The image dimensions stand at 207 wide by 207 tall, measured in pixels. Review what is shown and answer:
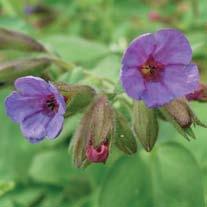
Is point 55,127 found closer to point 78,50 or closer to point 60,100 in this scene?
point 60,100

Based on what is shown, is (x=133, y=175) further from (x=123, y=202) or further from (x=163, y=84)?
(x=163, y=84)

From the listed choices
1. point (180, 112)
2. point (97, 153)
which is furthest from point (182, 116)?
point (97, 153)

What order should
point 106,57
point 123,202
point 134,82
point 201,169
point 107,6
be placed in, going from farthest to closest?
point 107,6 < point 106,57 < point 201,169 < point 123,202 < point 134,82

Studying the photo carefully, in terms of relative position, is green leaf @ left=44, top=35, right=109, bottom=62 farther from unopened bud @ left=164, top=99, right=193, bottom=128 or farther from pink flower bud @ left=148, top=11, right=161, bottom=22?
unopened bud @ left=164, top=99, right=193, bottom=128

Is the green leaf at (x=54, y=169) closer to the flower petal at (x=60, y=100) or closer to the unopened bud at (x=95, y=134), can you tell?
the unopened bud at (x=95, y=134)

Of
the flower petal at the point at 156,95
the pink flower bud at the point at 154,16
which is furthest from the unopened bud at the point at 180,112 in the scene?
the pink flower bud at the point at 154,16

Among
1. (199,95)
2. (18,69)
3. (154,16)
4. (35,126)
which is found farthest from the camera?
(154,16)

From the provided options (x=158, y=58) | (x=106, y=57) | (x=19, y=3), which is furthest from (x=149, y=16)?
(x=158, y=58)
